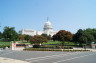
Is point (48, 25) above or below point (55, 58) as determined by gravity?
above

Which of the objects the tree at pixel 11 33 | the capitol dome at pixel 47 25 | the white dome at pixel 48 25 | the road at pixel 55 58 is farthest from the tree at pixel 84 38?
the capitol dome at pixel 47 25

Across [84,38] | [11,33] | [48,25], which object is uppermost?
[48,25]

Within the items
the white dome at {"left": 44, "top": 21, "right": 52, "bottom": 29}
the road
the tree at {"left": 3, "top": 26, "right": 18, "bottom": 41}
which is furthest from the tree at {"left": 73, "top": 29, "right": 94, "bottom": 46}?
the white dome at {"left": 44, "top": 21, "right": 52, "bottom": 29}

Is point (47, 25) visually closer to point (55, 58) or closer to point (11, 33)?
point (11, 33)

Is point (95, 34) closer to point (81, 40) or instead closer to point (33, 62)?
point (81, 40)

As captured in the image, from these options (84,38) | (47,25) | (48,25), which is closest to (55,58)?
(84,38)

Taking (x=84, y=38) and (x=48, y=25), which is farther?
(x=48, y=25)

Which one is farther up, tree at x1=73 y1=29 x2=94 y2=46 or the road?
tree at x1=73 y1=29 x2=94 y2=46

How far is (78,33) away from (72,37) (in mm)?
4233

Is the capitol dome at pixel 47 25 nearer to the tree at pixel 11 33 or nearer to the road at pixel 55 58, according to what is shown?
the tree at pixel 11 33

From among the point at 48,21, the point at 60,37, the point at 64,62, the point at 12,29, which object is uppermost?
the point at 48,21

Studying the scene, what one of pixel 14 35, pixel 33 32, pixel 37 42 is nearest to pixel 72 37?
pixel 37 42

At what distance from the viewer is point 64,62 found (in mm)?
20547

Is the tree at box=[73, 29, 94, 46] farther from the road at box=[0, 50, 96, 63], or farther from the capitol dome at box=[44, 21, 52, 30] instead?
the capitol dome at box=[44, 21, 52, 30]
